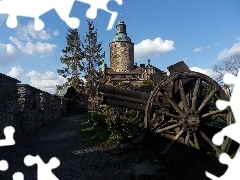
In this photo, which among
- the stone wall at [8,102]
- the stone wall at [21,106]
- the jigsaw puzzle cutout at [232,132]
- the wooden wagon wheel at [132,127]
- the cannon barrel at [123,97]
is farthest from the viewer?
the stone wall at [21,106]

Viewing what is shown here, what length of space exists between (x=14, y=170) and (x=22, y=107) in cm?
704

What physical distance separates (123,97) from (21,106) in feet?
28.6

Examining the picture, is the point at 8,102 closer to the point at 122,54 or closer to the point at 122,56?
the point at 122,56

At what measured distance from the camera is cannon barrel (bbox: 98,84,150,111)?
6258mm

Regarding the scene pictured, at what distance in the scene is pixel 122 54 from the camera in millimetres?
55281

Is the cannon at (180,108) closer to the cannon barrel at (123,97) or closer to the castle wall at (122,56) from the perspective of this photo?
the cannon barrel at (123,97)

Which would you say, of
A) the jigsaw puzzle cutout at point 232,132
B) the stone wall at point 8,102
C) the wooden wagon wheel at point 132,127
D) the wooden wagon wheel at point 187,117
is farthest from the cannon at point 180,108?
the stone wall at point 8,102

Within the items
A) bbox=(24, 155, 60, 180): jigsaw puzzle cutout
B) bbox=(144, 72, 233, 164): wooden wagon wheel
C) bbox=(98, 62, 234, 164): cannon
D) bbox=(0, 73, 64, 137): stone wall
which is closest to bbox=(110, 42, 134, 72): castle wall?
bbox=(0, 73, 64, 137): stone wall

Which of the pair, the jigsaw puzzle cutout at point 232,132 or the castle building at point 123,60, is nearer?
the jigsaw puzzle cutout at point 232,132

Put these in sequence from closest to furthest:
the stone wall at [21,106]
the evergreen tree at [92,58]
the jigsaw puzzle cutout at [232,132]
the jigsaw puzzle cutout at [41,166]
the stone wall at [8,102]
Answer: the jigsaw puzzle cutout at [232,132]
the jigsaw puzzle cutout at [41,166]
the stone wall at [8,102]
the stone wall at [21,106]
the evergreen tree at [92,58]

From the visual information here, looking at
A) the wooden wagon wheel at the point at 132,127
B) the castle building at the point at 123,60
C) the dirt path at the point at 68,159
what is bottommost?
the dirt path at the point at 68,159

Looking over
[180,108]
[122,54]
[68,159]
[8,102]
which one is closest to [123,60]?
[122,54]

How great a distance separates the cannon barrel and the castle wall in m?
48.0

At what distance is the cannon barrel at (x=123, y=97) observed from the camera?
6.26 meters
